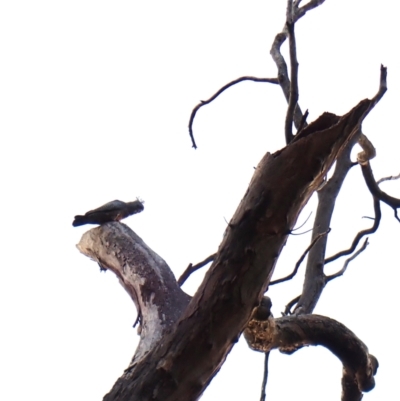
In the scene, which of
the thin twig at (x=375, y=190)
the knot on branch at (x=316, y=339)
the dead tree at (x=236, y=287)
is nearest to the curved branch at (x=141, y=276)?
the dead tree at (x=236, y=287)

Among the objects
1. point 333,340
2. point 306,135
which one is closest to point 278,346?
point 333,340

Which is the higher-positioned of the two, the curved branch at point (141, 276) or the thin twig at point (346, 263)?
the thin twig at point (346, 263)

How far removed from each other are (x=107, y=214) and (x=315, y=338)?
3.35ft

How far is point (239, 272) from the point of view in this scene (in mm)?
1486

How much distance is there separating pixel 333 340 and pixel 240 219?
3.03 ft

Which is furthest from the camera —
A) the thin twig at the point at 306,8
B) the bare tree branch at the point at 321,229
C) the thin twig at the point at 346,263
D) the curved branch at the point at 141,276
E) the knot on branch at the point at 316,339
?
the thin twig at the point at 306,8

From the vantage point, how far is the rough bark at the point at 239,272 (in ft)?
4.71

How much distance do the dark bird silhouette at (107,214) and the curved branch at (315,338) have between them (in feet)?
2.72

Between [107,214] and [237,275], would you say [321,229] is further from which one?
[237,275]

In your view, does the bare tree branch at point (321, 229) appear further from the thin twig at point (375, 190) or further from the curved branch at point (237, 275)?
the curved branch at point (237, 275)

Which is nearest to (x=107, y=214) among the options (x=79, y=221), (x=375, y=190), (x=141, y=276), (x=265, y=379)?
(x=79, y=221)

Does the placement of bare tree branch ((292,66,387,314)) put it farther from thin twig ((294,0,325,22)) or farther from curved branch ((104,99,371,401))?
curved branch ((104,99,371,401))

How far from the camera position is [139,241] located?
230 centimetres

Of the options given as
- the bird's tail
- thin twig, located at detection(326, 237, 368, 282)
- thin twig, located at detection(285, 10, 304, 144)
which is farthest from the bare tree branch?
the bird's tail
